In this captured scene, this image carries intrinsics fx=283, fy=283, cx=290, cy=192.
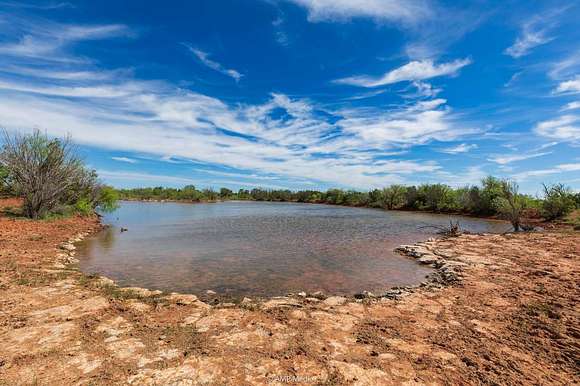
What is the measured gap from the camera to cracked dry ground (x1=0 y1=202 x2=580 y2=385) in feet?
13.2

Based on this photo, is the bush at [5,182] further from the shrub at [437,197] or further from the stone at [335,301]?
the shrub at [437,197]

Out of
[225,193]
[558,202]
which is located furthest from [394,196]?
[225,193]

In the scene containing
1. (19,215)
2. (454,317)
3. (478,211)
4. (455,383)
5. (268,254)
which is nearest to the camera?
(455,383)

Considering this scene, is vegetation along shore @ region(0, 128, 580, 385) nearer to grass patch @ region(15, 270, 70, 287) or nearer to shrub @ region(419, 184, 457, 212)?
grass patch @ region(15, 270, 70, 287)

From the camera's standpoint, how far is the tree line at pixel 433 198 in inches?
1093

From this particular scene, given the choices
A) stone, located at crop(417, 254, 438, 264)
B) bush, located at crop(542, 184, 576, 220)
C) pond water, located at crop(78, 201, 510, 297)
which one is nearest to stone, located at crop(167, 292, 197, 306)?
pond water, located at crop(78, 201, 510, 297)

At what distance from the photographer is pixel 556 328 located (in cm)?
555

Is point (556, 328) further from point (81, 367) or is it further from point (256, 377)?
point (81, 367)

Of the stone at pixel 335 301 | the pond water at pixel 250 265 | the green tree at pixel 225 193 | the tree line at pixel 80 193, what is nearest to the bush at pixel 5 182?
the tree line at pixel 80 193

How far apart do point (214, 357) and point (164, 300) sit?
11.2 ft

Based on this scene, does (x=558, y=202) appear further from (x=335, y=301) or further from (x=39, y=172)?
(x=39, y=172)

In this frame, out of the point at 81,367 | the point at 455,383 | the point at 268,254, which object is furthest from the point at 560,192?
the point at 81,367

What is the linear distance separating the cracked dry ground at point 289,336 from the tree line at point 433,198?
21.5 m

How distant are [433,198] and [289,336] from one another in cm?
5547
